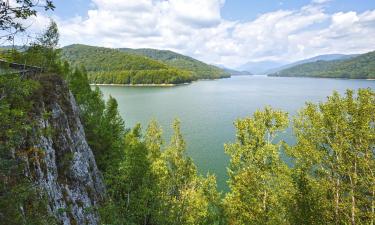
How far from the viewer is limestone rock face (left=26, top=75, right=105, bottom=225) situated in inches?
564

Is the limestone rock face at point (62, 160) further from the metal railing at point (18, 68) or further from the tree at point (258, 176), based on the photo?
the tree at point (258, 176)

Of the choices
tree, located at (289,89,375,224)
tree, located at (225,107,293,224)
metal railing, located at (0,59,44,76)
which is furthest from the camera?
tree, located at (225,107,293,224)

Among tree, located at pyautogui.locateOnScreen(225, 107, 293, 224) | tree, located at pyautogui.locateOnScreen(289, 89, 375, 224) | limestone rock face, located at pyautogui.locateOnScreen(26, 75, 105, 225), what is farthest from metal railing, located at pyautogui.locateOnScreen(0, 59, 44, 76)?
tree, located at pyautogui.locateOnScreen(289, 89, 375, 224)

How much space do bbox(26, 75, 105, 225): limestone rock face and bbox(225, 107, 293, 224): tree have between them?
11.3m

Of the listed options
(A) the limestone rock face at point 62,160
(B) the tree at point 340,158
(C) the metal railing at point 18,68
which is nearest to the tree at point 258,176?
(B) the tree at point 340,158

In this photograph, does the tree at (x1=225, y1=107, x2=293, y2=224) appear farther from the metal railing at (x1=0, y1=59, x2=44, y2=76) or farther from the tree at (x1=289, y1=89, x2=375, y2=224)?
the metal railing at (x1=0, y1=59, x2=44, y2=76)

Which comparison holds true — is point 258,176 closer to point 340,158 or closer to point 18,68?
point 340,158

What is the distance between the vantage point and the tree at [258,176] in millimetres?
23094

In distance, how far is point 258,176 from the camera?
2459 centimetres

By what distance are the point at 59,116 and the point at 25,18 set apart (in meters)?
13.0

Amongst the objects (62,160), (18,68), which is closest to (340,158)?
(62,160)

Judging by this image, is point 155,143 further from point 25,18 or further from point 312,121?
point 25,18

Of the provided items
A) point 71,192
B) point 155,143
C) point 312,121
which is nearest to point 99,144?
point 155,143

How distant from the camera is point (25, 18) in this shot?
747 cm
